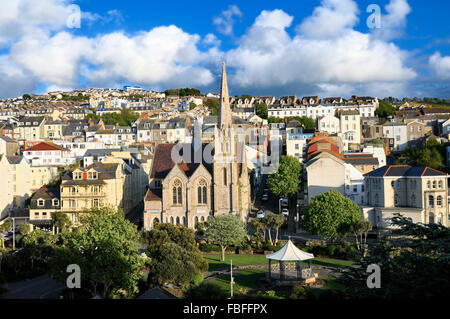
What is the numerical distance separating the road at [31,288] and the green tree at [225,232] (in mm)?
18927

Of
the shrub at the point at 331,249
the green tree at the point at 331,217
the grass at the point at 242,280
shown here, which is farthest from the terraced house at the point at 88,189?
the shrub at the point at 331,249

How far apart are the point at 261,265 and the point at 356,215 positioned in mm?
15917

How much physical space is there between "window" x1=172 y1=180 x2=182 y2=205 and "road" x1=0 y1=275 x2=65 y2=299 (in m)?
26.9

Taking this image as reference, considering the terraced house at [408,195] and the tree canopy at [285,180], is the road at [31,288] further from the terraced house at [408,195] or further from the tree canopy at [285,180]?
the terraced house at [408,195]

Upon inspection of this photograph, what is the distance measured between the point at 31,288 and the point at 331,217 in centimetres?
3546

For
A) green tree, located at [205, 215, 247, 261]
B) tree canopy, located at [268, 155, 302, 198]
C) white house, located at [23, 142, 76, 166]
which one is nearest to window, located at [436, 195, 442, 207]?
tree canopy, located at [268, 155, 302, 198]

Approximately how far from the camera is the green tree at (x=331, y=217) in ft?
192

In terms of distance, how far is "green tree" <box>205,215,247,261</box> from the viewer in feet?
185

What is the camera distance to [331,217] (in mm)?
58656

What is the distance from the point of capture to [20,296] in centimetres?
4128

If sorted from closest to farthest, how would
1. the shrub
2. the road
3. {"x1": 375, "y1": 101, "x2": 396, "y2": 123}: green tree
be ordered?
1. the road
2. the shrub
3. {"x1": 375, "y1": 101, "x2": 396, "y2": 123}: green tree
